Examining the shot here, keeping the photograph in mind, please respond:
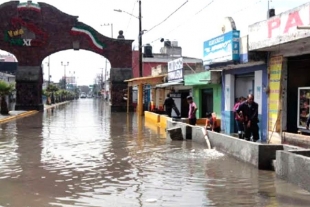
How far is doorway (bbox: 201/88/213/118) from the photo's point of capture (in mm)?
24688

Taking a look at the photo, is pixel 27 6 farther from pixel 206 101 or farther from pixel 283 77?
pixel 283 77

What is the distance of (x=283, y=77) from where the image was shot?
14625mm

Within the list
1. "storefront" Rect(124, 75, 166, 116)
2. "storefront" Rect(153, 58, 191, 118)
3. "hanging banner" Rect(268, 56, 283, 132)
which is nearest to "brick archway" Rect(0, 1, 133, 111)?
"storefront" Rect(124, 75, 166, 116)

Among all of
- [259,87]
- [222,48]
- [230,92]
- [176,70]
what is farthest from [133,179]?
[176,70]

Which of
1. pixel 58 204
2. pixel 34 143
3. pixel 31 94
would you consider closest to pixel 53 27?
pixel 31 94

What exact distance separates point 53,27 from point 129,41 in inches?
311

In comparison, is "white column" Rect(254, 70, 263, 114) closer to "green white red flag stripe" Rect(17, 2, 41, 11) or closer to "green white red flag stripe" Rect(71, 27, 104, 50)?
"green white red flag stripe" Rect(71, 27, 104, 50)

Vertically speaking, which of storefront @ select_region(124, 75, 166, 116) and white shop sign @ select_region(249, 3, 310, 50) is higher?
white shop sign @ select_region(249, 3, 310, 50)

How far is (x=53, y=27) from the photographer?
4559cm

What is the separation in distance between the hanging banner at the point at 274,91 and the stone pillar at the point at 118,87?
3213cm

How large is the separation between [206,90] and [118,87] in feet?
74.8

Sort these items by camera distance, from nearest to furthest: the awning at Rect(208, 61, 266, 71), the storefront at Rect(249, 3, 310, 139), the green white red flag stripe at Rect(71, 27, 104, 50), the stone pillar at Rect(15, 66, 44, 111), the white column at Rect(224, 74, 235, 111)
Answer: the storefront at Rect(249, 3, 310, 139)
the awning at Rect(208, 61, 266, 71)
the white column at Rect(224, 74, 235, 111)
the stone pillar at Rect(15, 66, 44, 111)
the green white red flag stripe at Rect(71, 27, 104, 50)

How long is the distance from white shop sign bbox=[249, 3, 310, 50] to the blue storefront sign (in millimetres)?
1525

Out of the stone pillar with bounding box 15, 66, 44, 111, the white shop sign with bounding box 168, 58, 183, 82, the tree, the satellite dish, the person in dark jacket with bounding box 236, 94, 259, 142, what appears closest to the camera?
the person in dark jacket with bounding box 236, 94, 259, 142
